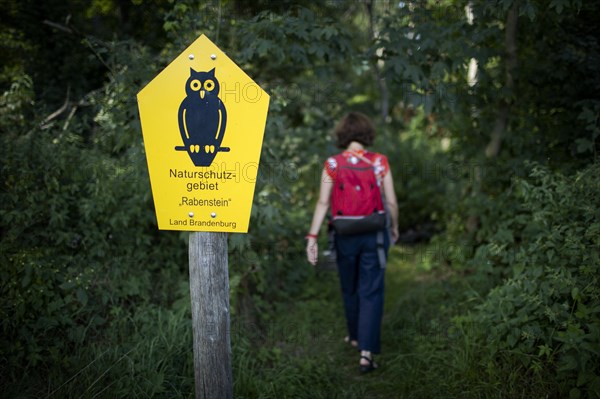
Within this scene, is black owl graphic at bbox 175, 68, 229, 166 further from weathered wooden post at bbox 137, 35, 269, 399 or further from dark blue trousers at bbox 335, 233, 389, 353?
dark blue trousers at bbox 335, 233, 389, 353

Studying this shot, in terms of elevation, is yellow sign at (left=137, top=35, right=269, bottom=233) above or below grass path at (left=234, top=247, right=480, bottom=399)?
above

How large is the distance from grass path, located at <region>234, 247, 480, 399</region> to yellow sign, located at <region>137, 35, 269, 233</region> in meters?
1.31

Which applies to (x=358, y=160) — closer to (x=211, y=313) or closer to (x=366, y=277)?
(x=366, y=277)

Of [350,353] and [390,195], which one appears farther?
[350,353]

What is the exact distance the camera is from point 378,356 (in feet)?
11.9

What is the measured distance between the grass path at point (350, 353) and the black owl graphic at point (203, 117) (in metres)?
1.55

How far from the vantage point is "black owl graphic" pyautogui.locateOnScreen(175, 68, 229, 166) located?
2.12m

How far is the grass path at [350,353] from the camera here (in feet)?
9.88

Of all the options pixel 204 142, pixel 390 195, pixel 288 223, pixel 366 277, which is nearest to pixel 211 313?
pixel 204 142

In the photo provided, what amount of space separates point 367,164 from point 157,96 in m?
1.71

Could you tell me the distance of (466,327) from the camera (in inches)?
131

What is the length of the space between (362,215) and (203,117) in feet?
5.17

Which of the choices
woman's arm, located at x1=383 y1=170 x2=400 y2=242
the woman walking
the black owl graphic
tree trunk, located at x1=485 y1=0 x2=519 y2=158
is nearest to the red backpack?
the woman walking

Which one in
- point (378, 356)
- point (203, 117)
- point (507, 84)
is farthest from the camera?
point (507, 84)
